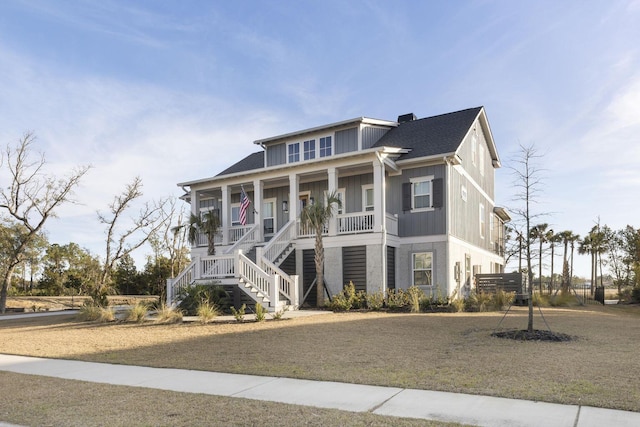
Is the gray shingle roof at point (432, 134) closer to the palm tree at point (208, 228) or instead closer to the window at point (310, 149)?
the window at point (310, 149)

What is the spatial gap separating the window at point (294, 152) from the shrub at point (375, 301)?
27.9 ft

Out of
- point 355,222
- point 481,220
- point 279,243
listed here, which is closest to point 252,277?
point 279,243

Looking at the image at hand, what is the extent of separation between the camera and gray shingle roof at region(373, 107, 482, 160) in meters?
20.3

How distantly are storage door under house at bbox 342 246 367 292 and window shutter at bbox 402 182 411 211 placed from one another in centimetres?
279

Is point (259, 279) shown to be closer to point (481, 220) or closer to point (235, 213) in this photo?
point (235, 213)

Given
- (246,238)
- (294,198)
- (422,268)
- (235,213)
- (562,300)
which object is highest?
(294,198)

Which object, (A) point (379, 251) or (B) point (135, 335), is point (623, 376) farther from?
(A) point (379, 251)

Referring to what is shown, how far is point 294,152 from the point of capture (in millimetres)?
23688

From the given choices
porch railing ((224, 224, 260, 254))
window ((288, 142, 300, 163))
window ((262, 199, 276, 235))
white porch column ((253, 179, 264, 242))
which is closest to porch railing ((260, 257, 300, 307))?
porch railing ((224, 224, 260, 254))

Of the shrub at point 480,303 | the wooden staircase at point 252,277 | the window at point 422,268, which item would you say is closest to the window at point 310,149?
the wooden staircase at point 252,277

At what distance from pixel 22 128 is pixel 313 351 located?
23102 mm

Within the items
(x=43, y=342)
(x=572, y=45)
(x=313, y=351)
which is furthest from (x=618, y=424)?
(x=572, y=45)

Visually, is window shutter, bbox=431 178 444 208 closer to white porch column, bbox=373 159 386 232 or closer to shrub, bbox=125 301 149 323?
white porch column, bbox=373 159 386 232

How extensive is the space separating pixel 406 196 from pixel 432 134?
138 inches
